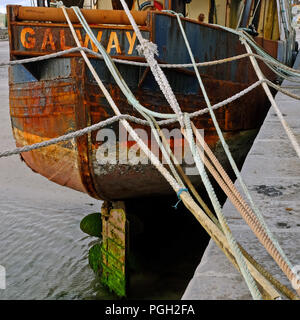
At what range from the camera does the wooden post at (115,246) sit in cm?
419

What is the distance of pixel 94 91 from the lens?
3.33 meters

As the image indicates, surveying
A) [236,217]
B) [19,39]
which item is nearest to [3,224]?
[19,39]

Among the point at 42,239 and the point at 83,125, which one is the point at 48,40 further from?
the point at 42,239

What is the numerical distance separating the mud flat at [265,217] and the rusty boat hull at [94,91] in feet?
2.45

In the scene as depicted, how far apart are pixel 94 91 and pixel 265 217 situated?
68.8 inches

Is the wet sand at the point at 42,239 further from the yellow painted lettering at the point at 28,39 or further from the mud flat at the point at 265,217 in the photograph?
the yellow painted lettering at the point at 28,39

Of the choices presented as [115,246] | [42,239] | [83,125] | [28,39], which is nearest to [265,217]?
[83,125]

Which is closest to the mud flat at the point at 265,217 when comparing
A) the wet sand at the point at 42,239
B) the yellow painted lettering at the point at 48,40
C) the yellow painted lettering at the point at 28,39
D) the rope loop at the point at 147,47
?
the rope loop at the point at 147,47

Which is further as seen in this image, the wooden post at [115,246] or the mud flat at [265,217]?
the wooden post at [115,246]

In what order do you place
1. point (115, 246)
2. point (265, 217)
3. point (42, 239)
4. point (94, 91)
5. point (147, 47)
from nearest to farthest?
point (265, 217) → point (147, 47) → point (94, 91) → point (115, 246) → point (42, 239)

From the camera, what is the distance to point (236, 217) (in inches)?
97.5

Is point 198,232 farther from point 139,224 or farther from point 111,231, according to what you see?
point 111,231

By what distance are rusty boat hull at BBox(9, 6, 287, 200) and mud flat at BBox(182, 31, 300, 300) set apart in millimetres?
746

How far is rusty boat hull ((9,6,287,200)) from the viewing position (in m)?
3.34
